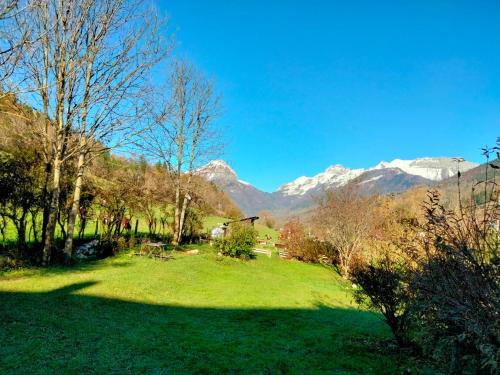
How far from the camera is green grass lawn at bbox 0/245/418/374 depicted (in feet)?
19.7

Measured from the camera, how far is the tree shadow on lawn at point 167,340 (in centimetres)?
582

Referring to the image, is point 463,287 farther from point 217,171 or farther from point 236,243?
point 217,171

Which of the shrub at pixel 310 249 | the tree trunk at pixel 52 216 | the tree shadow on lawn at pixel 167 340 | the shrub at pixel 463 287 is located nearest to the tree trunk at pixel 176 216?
the shrub at pixel 310 249

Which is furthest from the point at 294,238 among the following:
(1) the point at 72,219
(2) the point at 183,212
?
(1) the point at 72,219

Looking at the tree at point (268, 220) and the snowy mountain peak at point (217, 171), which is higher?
the snowy mountain peak at point (217, 171)

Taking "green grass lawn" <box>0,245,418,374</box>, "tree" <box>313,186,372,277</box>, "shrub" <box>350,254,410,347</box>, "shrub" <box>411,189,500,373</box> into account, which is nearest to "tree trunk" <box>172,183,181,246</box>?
"green grass lawn" <box>0,245,418,374</box>

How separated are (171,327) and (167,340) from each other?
113 cm

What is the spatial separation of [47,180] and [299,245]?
1892 centimetres

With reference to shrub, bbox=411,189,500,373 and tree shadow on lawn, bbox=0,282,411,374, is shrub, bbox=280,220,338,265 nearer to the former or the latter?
tree shadow on lawn, bbox=0,282,411,374

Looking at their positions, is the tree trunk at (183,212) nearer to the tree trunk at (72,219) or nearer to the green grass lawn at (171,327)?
the green grass lawn at (171,327)

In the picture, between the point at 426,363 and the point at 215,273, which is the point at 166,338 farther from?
the point at 215,273

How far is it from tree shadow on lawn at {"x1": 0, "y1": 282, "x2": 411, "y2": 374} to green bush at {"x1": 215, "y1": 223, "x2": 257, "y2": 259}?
456 inches

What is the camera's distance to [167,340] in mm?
7207

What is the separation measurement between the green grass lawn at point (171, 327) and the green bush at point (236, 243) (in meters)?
7.06
